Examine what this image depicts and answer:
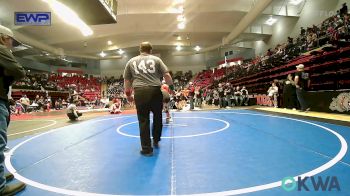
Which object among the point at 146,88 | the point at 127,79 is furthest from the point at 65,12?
the point at 146,88

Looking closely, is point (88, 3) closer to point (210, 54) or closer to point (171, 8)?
point (171, 8)

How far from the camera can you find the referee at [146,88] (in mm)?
3873

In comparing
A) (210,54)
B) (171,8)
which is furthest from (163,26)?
(210,54)

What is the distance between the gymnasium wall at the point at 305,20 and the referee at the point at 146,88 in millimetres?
17402

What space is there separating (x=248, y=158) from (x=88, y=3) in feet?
24.0

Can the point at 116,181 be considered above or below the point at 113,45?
below

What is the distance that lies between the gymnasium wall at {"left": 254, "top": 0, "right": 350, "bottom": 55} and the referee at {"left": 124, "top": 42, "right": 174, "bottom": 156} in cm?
1740

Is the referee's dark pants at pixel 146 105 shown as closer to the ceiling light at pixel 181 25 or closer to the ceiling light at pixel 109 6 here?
the ceiling light at pixel 109 6

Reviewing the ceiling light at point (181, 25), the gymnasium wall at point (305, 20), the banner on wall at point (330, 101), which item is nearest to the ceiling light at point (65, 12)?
the ceiling light at point (181, 25)

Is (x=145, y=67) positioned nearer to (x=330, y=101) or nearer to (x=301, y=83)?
(x=301, y=83)

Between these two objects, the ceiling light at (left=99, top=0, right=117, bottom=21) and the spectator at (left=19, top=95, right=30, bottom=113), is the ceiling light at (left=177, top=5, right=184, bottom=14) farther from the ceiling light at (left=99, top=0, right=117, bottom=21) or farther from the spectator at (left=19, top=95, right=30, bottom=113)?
the spectator at (left=19, top=95, right=30, bottom=113)

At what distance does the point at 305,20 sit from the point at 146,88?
21446 millimetres

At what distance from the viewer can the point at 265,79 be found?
17.8 meters

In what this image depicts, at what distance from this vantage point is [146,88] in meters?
3.96
